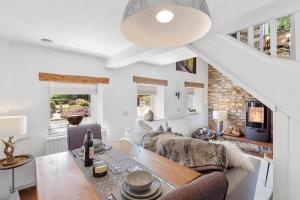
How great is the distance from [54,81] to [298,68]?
3053 millimetres

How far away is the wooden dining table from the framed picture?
3498mm

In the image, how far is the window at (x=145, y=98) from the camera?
4.03m

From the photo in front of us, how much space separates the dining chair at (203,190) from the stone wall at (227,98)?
465cm

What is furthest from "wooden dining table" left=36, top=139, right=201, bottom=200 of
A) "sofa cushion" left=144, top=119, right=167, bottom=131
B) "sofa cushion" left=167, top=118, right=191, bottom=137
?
"sofa cushion" left=167, top=118, right=191, bottom=137

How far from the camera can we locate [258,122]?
4348mm

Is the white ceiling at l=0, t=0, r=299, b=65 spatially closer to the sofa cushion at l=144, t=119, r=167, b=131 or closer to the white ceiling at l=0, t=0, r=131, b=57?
the white ceiling at l=0, t=0, r=131, b=57

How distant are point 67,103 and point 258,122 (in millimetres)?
4659

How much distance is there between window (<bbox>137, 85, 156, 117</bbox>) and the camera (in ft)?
13.2

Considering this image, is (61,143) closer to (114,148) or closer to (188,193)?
(114,148)

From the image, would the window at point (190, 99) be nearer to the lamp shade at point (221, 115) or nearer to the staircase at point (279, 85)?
the lamp shade at point (221, 115)

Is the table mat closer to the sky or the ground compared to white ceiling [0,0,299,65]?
closer to the ground

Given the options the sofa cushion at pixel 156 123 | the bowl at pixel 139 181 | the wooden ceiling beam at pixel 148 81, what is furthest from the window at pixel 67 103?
the bowl at pixel 139 181

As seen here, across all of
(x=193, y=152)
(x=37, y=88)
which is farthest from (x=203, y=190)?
(x=37, y=88)

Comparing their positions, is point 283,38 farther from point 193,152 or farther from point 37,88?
point 37,88
